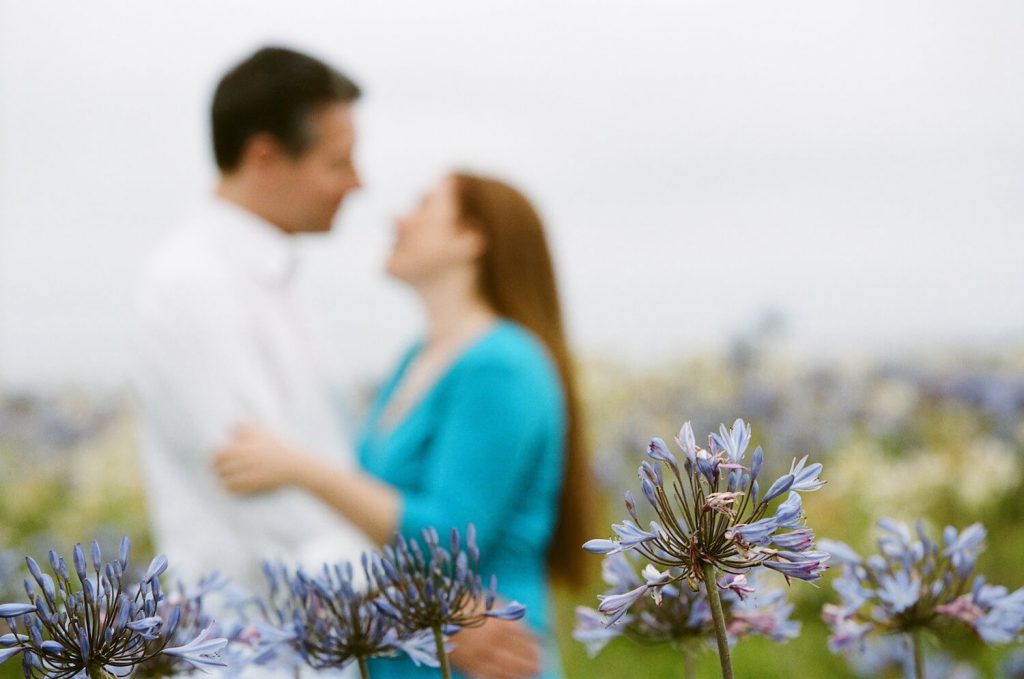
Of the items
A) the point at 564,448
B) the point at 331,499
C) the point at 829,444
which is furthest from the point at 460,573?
the point at 829,444

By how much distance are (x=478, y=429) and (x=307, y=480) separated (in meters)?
0.36

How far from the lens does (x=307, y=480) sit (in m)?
2.10

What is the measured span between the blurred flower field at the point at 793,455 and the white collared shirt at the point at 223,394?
0.73 meters

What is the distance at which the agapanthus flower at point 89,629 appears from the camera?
2.38ft

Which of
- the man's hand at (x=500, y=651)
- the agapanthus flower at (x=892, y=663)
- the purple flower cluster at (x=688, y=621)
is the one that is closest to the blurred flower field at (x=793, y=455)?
the agapanthus flower at (x=892, y=663)

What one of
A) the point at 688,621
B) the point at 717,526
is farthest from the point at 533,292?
the point at 717,526

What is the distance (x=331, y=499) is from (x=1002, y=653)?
223 centimetres

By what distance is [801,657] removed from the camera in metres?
3.28

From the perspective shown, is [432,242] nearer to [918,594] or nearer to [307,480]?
[307,480]

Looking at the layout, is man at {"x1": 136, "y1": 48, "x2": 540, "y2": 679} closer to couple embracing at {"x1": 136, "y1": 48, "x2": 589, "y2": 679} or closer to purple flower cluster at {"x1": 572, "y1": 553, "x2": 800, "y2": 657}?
couple embracing at {"x1": 136, "y1": 48, "x2": 589, "y2": 679}

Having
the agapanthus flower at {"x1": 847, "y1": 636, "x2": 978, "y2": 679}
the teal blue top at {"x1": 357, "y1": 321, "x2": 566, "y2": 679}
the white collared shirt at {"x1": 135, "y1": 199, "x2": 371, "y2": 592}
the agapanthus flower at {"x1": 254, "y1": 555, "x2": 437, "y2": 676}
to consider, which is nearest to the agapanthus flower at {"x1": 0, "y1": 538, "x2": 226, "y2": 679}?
the agapanthus flower at {"x1": 254, "y1": 555, "x2": 437, "y2": 676}

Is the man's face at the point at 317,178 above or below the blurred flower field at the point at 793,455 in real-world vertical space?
above

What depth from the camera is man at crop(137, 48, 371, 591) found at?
2.18 metres

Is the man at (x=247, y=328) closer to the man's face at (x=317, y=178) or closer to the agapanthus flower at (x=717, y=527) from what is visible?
the man's face at (x=317, y=178)
